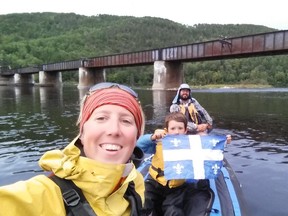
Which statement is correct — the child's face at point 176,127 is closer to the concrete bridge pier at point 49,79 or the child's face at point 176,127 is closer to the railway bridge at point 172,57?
the railway bridge at point 172,57

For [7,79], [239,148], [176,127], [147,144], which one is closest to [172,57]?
[239,148]

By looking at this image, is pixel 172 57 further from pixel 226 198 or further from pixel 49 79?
pixel 49 79

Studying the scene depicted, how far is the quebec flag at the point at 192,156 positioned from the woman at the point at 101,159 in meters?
3.07

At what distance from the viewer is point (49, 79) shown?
94625mm

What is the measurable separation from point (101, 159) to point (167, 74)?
53.2 metres

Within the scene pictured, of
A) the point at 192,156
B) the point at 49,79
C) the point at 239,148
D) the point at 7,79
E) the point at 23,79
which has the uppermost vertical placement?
the point at 192,156

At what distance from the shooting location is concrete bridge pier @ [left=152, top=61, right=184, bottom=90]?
54.0 metres

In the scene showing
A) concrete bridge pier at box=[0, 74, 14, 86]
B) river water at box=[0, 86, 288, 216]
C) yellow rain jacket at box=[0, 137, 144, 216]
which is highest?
yellow rain jacket at box=[0, 137, 144, 216]

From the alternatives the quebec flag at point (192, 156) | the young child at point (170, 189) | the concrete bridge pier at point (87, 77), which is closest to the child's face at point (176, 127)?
the young child at point (170, 189)

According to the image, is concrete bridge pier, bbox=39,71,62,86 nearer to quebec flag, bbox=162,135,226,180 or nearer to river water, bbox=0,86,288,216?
river water, bbox=0,86,288,216

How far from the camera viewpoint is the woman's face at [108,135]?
2029 millimetres

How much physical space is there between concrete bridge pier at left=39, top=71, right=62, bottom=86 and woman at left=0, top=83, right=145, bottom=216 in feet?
312

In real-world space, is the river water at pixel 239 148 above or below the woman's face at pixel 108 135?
below

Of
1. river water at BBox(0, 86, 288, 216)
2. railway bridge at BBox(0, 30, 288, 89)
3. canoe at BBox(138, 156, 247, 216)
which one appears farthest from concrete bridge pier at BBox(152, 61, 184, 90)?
canoe at BBox(138, 156, 247, 216)
